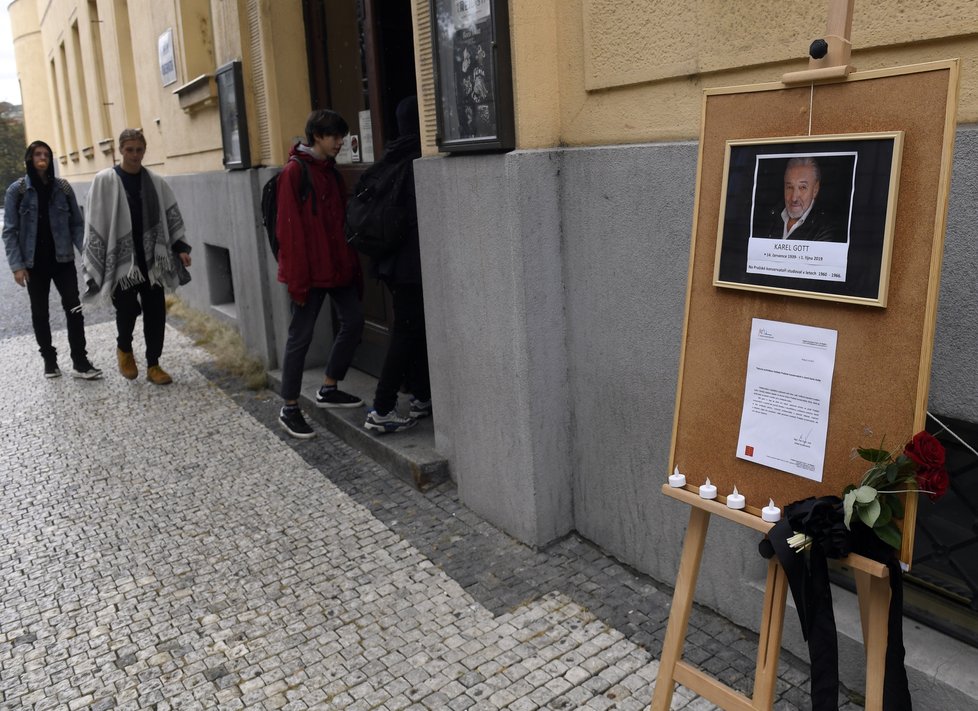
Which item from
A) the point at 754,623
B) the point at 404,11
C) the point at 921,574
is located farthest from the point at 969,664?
the point at 404,11

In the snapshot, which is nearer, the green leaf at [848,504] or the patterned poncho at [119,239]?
the green leaf at [848,504]

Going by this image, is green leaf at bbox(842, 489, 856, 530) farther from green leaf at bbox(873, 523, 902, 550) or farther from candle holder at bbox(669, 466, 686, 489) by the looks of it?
candle holder at bbox(669, 466, 686, 489)

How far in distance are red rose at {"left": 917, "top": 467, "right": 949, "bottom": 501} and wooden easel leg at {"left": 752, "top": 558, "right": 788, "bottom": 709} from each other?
1.40 feet

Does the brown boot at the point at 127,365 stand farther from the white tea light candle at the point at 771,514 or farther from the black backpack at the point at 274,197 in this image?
the white tea light candle at the point at 771,514

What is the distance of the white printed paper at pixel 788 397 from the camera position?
2.05 metres

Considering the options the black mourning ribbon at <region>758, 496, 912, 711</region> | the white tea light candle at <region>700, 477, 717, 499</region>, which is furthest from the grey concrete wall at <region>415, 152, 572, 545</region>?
the black mourning ribbon at <region>758, 496, 912, 711</region>

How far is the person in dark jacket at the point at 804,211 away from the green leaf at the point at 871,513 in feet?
1.88

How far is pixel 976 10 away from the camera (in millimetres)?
2205

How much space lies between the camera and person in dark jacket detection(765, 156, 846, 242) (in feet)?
6.63

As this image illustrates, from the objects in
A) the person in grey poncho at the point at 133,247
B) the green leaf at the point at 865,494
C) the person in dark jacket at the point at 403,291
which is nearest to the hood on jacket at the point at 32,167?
the person in grey poncho at the point at 133,247

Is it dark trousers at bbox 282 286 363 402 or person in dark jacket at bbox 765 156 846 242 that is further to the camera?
dark trousers at bbox 282 286 363 402

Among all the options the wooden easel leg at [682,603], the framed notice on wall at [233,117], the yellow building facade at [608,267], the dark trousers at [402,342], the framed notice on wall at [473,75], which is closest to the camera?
the wooden easel leg at [682,603]

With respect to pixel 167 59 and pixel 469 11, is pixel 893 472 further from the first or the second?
pixel 167 59

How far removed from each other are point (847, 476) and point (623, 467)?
5.08ft
